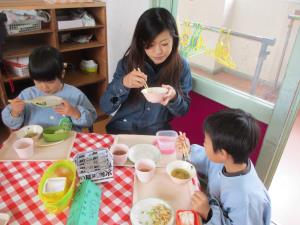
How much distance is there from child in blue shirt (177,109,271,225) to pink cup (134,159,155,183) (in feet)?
0.65

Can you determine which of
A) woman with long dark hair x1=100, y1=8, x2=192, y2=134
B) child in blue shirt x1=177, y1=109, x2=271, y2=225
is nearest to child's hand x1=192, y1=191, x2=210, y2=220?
child in blue shirt x1=177, y1=109, x2=271, y2=225

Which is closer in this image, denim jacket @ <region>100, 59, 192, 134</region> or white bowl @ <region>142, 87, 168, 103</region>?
white bowl @ <region>142, 87, 168, 103</region>

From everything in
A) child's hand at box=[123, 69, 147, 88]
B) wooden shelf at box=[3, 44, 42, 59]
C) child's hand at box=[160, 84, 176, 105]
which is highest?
child's hand at box=[123, 69, 147, 88]

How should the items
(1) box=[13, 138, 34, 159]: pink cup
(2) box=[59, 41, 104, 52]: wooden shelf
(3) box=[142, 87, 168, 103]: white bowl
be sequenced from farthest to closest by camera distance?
(2) box=[59, 41, 104, 52]: wooden shelf
(3) box=[142, 87, 168, 103]: white bowl
(1) box=[13, 138, 34, 159]: pink cup

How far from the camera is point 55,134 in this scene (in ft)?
3.99

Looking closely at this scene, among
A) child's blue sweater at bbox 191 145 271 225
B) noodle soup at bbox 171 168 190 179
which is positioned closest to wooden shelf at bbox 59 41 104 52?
noodle soup at bbox 171 168 190 179

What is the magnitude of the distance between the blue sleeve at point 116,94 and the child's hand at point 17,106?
1.48 ft

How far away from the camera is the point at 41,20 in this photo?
211cm

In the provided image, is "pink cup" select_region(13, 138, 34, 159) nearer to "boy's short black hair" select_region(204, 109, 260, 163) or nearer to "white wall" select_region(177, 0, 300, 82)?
"boy's short black hair" select_region(204, 109, 260, 163)

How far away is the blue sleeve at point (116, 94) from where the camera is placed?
147 cm

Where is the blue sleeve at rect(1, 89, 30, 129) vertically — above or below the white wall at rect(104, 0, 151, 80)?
below

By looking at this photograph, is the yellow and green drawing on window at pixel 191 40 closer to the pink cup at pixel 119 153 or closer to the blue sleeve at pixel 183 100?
the blue sleeve at pixel 183 100

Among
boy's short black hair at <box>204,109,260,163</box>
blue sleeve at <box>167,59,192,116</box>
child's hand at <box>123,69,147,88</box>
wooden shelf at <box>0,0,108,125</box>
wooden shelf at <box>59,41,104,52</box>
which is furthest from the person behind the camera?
wooden shelf at <box>59,41,104,52</box>

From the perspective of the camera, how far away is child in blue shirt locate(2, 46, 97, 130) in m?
1.37
